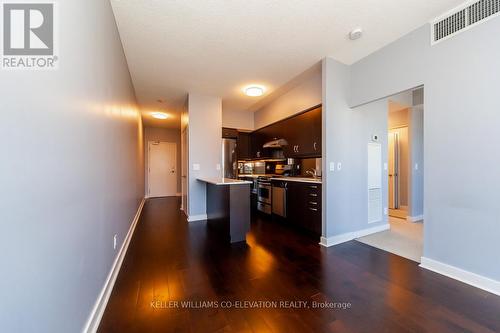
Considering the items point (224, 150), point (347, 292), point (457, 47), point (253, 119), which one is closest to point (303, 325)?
point (347, 292)

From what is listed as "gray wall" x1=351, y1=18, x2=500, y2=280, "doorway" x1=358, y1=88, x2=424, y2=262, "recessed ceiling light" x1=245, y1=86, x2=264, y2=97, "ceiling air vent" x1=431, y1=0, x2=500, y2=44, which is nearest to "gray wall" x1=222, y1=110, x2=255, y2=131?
"recessed ceiling light" x1=245, y1=86, x2=264, y2=97

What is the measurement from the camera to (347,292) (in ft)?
6.05

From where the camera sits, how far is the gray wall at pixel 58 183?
71 centimetres

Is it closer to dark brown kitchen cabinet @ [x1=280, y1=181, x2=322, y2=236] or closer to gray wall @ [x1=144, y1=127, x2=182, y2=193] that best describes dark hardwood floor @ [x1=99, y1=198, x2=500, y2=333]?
dark brown kitchen cabinet @ [x1=280, y1=181, x2=322, y2=236]

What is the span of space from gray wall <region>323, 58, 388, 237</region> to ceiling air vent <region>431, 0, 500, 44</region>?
112cm

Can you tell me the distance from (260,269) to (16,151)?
2.17m

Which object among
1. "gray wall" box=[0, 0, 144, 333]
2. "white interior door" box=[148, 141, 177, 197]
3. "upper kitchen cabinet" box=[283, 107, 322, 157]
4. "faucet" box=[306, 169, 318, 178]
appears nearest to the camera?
"gray wall" box=[0, 0, 144, 333]

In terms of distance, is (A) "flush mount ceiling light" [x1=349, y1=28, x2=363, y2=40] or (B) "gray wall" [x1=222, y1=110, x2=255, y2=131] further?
(B) "gray wall" [x1=222, y1=110, x2=255, y2=131]

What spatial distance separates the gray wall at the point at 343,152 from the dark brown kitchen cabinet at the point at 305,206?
26cm

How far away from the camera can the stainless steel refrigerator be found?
16.9 feet

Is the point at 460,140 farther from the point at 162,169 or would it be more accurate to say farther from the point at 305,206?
the point at 162,169

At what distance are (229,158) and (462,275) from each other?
14.5 ft

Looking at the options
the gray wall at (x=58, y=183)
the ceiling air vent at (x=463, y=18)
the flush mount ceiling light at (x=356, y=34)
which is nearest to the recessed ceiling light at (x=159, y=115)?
the gray wall at (x=58, y=183)

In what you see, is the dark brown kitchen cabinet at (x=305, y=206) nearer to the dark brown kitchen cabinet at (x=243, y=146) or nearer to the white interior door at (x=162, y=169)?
the dark brown kitchen cabinet at (x=243, y=146)
